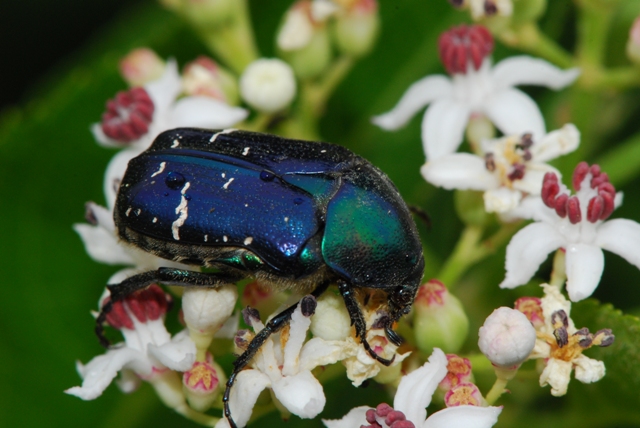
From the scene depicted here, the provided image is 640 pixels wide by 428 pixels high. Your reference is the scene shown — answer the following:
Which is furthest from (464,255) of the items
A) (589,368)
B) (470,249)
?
(589,368)

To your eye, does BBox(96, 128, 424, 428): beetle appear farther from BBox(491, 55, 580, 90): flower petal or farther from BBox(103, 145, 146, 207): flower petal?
BBox(491, 55, 580, 90): flower petal

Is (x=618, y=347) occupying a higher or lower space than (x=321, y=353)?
lower

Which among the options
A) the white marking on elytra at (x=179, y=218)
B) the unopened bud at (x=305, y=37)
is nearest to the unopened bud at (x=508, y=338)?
the white marking on elytra at (x=179, y=218)

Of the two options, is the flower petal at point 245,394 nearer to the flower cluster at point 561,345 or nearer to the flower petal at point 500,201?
the flower cluster at point 561,345

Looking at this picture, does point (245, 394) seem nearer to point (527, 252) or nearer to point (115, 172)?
point (527, 252)

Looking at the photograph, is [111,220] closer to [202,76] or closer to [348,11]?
[202,76]

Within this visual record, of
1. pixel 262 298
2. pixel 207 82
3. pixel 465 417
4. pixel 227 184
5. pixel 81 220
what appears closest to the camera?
pixel 465 417

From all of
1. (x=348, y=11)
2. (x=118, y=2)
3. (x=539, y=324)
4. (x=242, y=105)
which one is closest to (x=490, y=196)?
(x=539, y=324)
